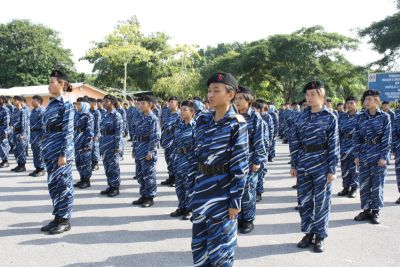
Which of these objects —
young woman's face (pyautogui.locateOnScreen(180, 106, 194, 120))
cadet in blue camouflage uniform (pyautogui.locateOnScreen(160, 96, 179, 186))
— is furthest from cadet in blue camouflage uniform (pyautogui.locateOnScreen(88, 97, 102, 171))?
young woman's face (pyautogui.locateOnScreen(180, 106, 194, 120))

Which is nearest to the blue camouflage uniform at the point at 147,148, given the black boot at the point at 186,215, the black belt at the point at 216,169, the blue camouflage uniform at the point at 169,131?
the blue camouflage uniform at the point at 169,131

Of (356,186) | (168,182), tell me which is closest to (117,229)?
(168,182)

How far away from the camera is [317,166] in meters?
4.75

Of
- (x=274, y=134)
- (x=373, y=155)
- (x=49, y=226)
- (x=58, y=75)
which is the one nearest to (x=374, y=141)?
(x=373, y=155)

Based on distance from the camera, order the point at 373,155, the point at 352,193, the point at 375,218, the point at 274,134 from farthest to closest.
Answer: the point at 274,134
the point at 352,193
the point at 373,155
the point at 375,218

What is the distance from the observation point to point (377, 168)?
590 centimetres

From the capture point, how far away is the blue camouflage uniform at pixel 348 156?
778 cm

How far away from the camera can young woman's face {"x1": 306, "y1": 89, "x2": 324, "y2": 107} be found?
15.5 feet

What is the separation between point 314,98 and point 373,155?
6.32 feet

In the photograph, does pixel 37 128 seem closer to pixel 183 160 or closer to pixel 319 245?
pixel 183 160

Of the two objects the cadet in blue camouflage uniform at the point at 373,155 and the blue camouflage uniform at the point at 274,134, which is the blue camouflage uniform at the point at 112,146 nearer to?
the cadet in blue camouflage uniform at the point at 373,155

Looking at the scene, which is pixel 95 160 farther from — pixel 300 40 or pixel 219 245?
pixel 300 40

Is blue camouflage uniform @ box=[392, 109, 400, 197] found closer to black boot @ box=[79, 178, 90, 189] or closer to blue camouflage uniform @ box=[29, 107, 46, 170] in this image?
black boot @ box=[79, 178, 90, 189]

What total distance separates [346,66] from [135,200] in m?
24.2
